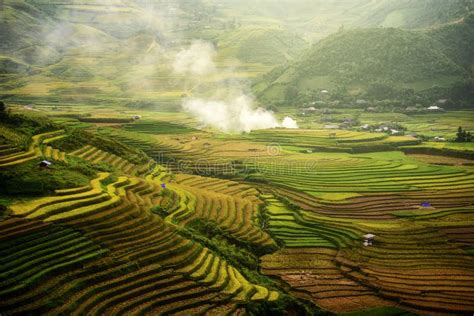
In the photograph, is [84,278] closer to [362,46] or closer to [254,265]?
[254,265]

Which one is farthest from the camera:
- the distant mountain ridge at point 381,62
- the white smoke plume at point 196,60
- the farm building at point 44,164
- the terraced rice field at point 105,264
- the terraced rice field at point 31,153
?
the white smoke plume at point 196,60

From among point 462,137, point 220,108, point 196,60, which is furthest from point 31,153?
point 196,60

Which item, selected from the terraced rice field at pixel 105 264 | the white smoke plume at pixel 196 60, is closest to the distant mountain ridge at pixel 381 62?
the white smoke plume at pixel 196 60

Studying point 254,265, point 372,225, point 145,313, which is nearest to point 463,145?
point 372,225

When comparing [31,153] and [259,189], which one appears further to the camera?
[259,189]

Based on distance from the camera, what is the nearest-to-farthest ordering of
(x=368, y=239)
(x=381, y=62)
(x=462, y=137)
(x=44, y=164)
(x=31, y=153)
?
(x=44, y=164)
(x=368, y=239)
(x=31, y=153)
(x=462, y=137)
(x=381, y=62)

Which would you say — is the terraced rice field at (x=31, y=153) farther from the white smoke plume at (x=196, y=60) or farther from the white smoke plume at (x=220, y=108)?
the white smoke plume at (x=196, y=60)

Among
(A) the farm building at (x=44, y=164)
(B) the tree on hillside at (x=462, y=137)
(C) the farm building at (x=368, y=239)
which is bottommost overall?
(C) the farm building at (x=368, y=239)

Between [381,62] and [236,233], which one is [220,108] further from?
[236,233]
